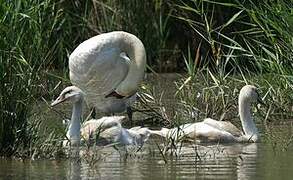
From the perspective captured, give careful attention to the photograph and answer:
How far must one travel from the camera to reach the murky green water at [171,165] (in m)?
7.41

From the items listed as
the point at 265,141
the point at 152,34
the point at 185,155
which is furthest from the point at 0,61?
the point at 152,34

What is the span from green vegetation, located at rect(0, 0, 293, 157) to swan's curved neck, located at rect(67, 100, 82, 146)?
7.2 inches

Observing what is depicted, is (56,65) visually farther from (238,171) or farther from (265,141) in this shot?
(238,171)

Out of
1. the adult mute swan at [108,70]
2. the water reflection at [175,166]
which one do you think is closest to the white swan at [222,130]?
the water reflection at [175,166]

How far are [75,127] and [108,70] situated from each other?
2.43m

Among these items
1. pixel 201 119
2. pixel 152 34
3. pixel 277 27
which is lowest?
pixel 201 119

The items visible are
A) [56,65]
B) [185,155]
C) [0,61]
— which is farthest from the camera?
[56,65]

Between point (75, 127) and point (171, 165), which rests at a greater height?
point (75, 127)

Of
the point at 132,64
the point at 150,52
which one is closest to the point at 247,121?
the point at 132,64

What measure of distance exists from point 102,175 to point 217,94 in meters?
3.82

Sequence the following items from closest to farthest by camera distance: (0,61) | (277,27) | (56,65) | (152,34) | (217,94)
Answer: (0,61) → (277,27) → (217,94) → (56,65) → (152,34)

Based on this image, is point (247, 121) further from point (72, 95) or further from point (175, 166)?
point (175, 166)

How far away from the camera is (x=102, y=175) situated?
7426mm

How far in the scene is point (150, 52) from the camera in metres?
16.2
